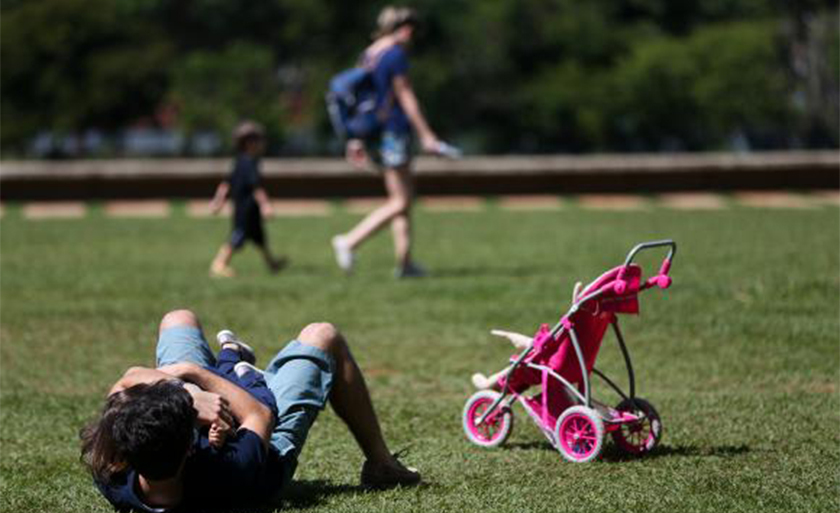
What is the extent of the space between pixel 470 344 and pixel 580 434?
3.05 m

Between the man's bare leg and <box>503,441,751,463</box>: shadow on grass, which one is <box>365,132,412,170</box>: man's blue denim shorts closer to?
<box>503,441,751,463</box>: shadow on grass

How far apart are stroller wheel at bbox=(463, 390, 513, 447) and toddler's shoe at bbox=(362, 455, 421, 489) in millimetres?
761

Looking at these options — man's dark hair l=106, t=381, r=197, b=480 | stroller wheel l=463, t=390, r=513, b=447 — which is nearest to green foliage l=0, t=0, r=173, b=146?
stroller wheel l=463, t=390, r=513, b=447

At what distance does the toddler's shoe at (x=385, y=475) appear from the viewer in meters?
5.48

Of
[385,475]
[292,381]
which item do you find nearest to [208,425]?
[292,381]

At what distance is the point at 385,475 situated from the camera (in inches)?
215

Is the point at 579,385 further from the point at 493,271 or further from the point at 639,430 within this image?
the point at 493,271

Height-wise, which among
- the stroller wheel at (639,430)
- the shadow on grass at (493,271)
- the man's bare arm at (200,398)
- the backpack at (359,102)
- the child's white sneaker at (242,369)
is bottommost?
the shadow on grass at (493,271)

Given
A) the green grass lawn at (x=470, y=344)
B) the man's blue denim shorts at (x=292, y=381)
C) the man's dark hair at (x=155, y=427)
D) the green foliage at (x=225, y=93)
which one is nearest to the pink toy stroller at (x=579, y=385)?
the green grass lawn at (x=470, y=344)

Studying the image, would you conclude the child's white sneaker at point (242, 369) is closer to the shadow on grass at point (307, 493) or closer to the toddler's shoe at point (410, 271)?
the shadow on grass at point (307, 493)

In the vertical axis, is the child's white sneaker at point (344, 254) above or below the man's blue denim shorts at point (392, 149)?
below

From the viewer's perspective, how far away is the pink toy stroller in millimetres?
5832

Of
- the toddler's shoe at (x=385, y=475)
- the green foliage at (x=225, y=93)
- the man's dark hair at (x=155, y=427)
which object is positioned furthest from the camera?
the green foliage at (x=225, y=93)

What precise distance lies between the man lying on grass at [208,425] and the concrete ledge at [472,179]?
16768mm
